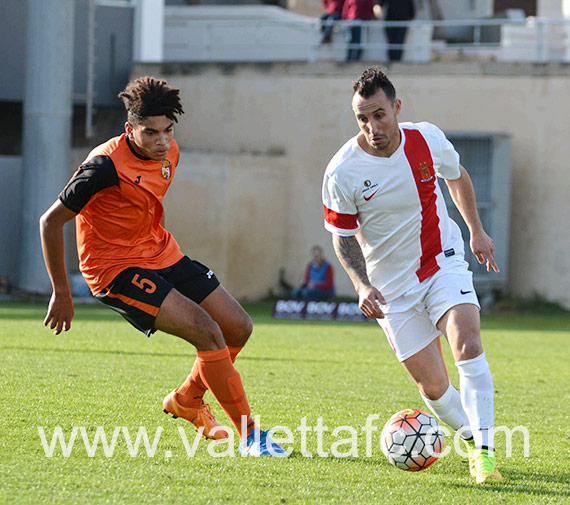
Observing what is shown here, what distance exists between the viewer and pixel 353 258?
18.7 ft

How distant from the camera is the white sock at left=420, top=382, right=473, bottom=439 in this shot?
19.0ft

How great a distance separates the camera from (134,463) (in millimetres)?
5473

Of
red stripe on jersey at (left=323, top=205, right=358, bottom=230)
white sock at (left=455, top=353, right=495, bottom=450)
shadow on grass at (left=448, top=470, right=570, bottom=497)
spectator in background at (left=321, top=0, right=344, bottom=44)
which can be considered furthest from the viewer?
spectator in background at (left=321, top=0, right=344, bottom=44)

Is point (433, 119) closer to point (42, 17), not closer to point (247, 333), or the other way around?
point (42, 17)

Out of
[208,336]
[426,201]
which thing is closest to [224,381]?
[208,336]

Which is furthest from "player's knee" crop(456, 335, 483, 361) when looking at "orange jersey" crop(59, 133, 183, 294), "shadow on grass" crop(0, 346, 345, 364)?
"shadow on grass" crop(0, 346, 345, 364)

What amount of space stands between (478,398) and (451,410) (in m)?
0.45

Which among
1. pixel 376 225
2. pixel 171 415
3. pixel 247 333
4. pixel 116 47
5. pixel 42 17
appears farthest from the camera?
pixel 116 47

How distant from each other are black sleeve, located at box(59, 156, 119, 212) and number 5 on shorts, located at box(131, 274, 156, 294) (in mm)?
548

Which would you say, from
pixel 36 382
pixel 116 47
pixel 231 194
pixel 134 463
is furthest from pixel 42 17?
pixel 134 463

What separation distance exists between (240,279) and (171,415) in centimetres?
1376

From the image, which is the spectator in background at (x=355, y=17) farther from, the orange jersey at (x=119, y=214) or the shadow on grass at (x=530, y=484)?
the shadow on grass at (x=530, y=484)

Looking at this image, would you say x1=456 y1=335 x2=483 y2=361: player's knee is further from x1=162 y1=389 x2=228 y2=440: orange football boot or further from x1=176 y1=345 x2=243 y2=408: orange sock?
x1=162 y1=389 x2=228 y2=440: orange football boot

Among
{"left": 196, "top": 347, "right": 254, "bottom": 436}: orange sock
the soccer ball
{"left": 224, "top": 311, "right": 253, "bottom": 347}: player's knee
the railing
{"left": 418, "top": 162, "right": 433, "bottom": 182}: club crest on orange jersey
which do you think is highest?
the railing
